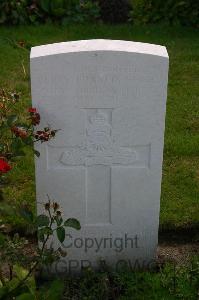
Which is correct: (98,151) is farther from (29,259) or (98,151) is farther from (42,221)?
(29,259)

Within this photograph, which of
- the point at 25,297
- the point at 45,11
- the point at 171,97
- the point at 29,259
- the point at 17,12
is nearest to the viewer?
the point at 25,297

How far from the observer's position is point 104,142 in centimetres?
317

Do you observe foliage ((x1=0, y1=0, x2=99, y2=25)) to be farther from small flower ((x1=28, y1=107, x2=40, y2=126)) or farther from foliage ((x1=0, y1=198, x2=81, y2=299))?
foliage ((x1=0, y1=198, x2=81, y2=299))

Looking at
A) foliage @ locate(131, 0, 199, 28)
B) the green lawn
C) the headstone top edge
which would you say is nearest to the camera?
the headstone top edge

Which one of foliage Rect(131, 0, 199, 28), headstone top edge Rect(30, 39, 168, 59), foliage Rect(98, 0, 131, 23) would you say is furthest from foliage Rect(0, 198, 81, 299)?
foliage Rect(98, 0, 131, 23)

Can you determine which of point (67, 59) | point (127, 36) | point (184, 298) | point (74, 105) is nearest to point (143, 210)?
point (184, 298)

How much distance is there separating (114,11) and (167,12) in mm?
670

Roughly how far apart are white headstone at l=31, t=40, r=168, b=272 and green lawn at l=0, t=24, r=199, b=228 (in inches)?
14.4

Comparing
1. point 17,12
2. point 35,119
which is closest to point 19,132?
point 35,119

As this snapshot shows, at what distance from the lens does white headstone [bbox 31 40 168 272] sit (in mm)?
2977

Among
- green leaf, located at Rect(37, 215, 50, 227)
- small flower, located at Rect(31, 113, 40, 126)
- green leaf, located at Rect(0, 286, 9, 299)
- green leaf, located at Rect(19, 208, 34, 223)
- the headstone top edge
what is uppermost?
the headstone top edge

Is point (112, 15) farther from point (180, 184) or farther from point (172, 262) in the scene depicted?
point (172, 262)

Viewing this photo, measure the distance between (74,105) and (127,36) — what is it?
4156mm

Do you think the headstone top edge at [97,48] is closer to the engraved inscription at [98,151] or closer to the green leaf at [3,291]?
the engraved inscription at [98,151]
